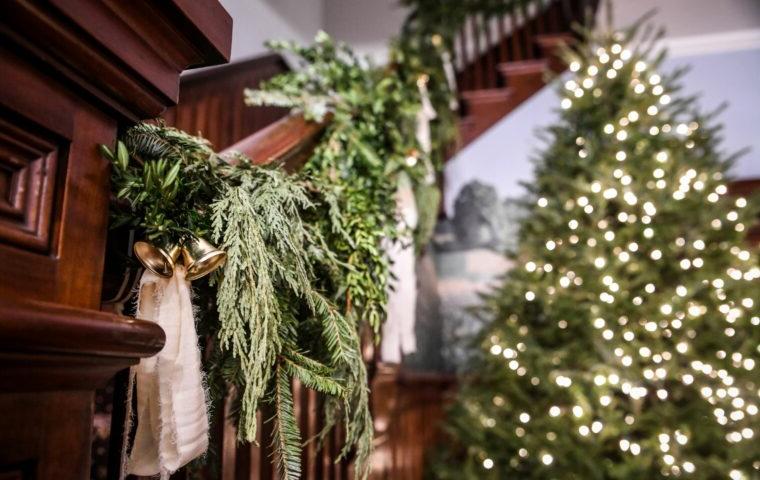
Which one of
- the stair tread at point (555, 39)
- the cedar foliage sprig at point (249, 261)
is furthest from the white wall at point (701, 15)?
the cedar foliage sprig at point (249, 261)

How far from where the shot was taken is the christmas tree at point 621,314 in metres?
2.45

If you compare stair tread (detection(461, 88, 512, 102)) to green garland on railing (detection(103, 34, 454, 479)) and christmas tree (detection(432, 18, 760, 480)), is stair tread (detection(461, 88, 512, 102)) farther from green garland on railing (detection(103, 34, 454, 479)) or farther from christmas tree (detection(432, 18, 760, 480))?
green garland on railing (detection(103, 34, 454, 479))

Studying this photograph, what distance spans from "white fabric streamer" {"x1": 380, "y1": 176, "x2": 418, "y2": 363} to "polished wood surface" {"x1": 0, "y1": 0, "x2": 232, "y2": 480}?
1288mm

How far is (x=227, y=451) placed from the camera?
113cm

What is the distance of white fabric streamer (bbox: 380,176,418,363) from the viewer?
72.9 inches

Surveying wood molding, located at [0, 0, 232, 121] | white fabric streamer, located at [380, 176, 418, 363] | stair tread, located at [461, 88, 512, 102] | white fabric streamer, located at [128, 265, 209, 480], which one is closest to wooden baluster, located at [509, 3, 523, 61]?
stair tread, located at [461, 88, 512, 102]

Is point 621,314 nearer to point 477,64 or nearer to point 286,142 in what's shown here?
point 477,64

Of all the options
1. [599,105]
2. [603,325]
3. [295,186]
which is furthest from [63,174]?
[599,105]

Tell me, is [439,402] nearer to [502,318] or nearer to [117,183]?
[502,318]

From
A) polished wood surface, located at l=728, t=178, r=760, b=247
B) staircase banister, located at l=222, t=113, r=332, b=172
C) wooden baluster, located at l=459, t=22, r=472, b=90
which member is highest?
wooden baluster, located at l=459, t=22, r=472, b=90

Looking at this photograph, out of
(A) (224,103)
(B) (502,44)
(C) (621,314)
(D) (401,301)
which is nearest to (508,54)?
(B) (502,44)

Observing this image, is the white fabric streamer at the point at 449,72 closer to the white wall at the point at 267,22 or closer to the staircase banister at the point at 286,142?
the white wall at the point at 267,22

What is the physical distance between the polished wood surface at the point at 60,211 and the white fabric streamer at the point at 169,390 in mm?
117

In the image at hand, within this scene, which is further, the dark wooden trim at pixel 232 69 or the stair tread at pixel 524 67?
the stair tread at pixel 524 67
